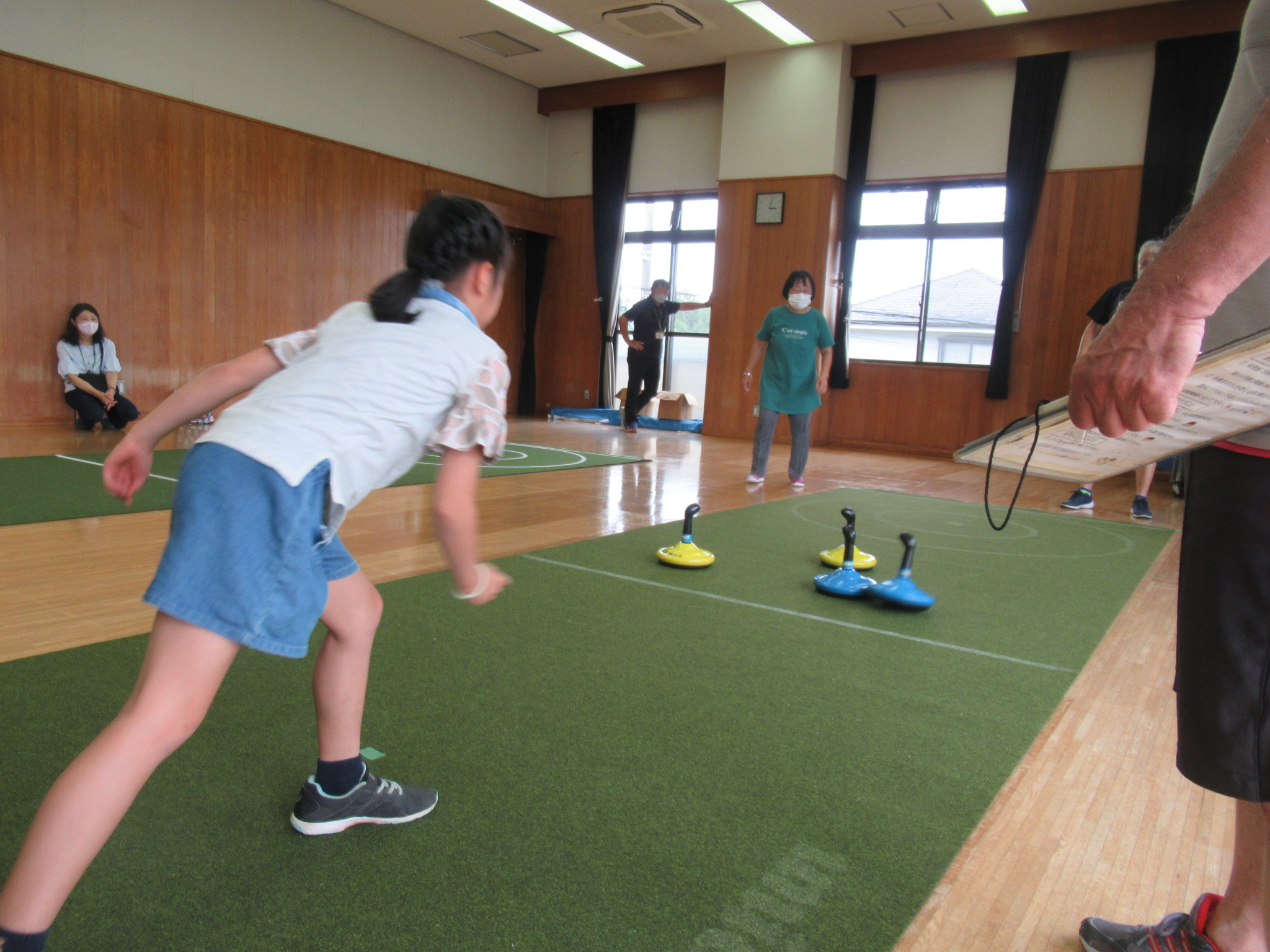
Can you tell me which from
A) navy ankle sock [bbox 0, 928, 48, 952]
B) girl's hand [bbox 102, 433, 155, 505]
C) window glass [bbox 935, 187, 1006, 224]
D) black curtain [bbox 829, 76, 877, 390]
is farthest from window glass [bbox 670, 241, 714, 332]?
navy ankle sock [bbox 0, 928, 48, 952]

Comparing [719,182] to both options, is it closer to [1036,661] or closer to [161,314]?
[161,314]

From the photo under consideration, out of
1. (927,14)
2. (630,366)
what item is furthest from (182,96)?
(927,14)

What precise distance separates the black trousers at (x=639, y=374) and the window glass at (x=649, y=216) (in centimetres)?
205

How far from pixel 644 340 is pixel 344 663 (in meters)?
8.46

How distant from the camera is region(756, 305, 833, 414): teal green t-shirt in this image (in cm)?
581

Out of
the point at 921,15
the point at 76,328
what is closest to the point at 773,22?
the point at 921,15

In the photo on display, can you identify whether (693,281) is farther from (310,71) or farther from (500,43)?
(310,71)

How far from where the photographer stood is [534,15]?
28.7 feet

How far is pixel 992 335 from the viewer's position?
8805mm

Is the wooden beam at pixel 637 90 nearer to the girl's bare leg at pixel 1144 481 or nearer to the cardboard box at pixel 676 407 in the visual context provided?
the cardboard box at pixel 676 407

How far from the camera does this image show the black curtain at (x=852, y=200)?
29.9 feet

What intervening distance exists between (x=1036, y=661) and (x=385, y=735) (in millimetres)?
1730

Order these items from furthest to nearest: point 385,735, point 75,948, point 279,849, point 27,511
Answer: point 27,511, point 385,735, point 279,849, point 75,948

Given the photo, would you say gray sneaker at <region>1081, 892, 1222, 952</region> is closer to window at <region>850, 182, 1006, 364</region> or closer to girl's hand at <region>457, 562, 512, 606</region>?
girl's hand at <region>457, 562, 512, 606</region>
